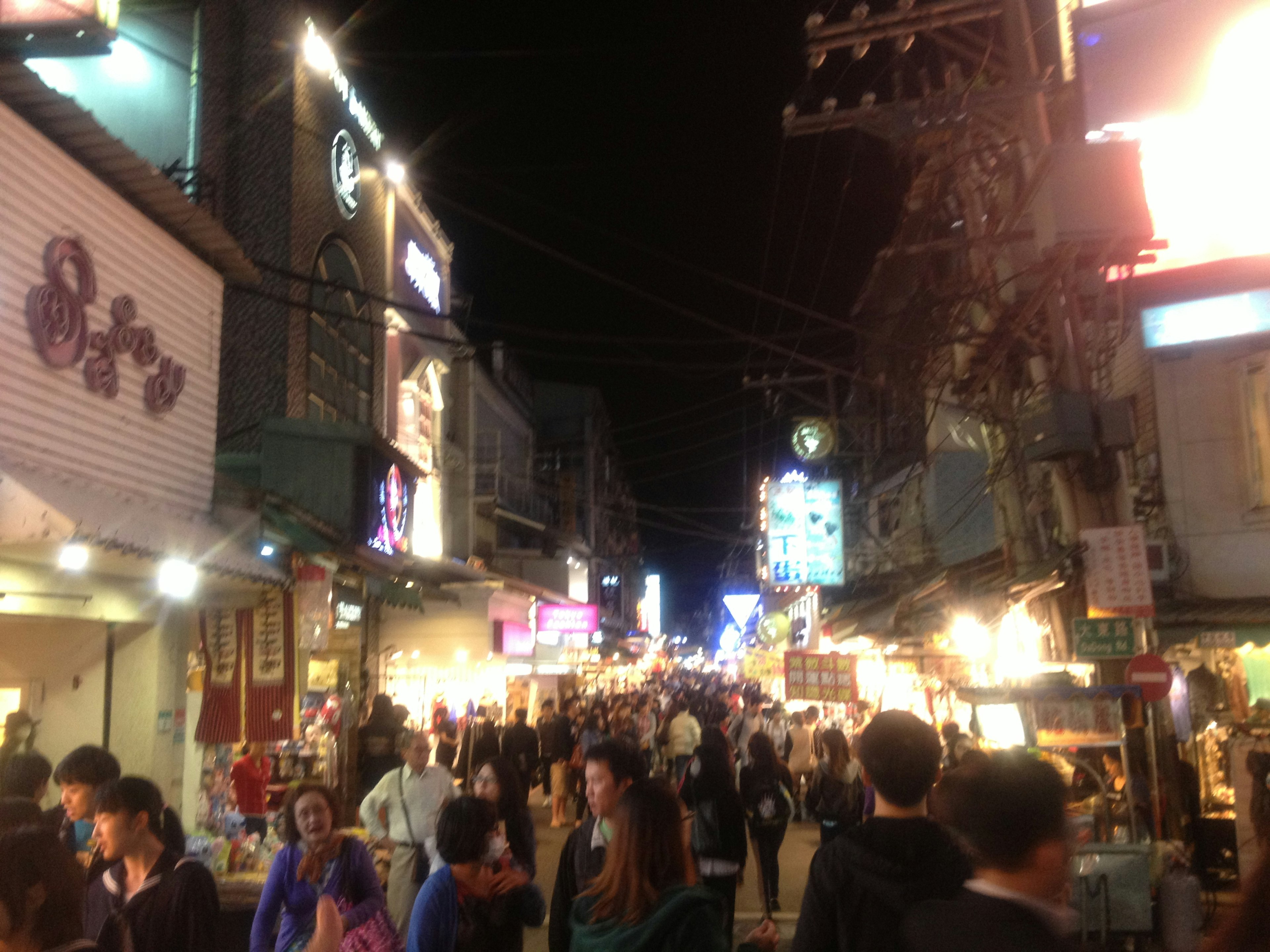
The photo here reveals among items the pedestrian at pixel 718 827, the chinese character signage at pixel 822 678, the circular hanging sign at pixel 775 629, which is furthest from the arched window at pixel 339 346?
the circular hanging sign at pixel 775 629

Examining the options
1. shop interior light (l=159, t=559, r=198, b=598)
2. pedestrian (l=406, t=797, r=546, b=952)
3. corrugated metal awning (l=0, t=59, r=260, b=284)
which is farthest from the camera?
shop interior light (l=159, t=559, r=198, b=598)

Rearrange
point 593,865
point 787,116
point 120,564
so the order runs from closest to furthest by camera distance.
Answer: point 593,865
point 120,564
point 787,116

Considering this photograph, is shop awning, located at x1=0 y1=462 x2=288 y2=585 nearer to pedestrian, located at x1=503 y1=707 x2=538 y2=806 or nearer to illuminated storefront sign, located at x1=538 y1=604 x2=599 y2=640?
pedestrian, located at x1=503 y1=707 x2=538 y2=806

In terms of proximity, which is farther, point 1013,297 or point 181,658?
point 1013,297

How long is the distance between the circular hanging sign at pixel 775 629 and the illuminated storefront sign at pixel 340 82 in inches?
597

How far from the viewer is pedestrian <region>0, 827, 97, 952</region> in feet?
9.85

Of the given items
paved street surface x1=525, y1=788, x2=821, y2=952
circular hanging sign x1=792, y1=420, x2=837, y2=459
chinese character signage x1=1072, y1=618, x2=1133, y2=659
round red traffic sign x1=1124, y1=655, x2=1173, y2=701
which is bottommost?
paved street surface x1=525, y1=788, x2=821, y2=952

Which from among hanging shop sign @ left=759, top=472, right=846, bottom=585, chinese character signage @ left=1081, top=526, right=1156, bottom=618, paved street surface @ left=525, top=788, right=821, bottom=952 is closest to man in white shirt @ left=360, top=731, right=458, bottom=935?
paved street surface @ left=525, top=788, right=821, bottom=952

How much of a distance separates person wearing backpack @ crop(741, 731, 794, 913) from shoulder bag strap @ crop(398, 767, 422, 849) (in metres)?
3.93

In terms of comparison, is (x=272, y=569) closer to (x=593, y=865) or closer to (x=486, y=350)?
(x=593, y=865)

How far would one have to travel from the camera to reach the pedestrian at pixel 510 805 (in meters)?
6.46

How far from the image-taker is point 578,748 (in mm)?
17250

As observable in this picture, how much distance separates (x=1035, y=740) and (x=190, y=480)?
8427 millimetres

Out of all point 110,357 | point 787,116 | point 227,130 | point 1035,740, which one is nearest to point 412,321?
point 227,130
